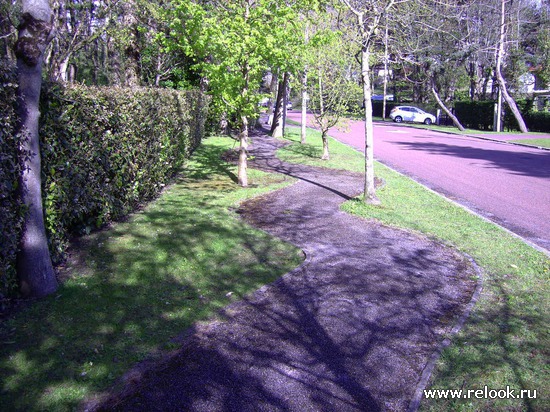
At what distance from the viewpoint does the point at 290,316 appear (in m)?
5.35

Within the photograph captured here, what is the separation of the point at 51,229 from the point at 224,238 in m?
2.74

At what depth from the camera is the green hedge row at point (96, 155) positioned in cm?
598

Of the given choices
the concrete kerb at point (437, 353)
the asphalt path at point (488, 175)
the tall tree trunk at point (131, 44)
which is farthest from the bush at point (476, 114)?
the concrete kerb at point (437, 353)

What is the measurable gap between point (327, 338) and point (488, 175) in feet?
41.3

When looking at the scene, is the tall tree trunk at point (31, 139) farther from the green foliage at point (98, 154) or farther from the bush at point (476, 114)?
the bush at point (476, 114)

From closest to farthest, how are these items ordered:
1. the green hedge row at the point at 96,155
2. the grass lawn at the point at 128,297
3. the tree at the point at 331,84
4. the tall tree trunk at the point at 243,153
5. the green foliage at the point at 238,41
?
the grass lawn at the point at 128,297
the green hedge row at the point at 96,155
the green foliage at the point at 238,41
the tall tree trunk at the point at 243,153
the tree at the point at 331,84

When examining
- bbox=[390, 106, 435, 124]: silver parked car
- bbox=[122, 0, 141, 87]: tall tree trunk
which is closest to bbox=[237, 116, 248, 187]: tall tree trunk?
bbox=[122, 0, 141, 87]: tall tree trunk

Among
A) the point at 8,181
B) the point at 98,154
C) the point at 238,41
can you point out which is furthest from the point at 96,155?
the point at 238,41

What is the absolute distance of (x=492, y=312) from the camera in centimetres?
554

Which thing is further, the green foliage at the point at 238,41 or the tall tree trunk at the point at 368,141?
the green foliage at the point at 238,41

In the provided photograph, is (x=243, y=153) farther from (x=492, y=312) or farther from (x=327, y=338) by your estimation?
(x=327, y=338)

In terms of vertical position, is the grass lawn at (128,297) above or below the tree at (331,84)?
below

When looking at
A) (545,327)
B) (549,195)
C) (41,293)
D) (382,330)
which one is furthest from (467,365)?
(549,195)

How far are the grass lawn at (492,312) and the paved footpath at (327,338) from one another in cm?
25
